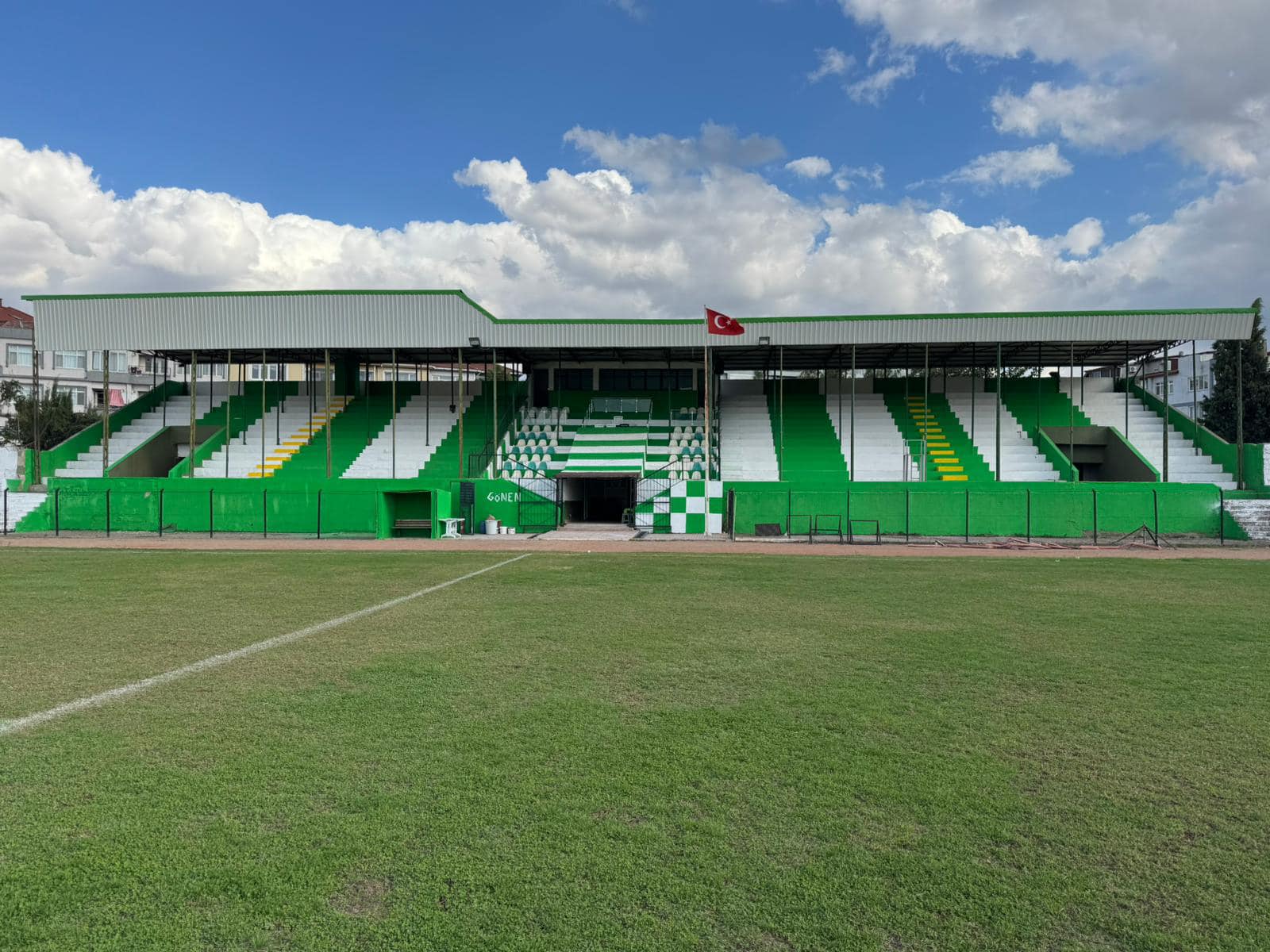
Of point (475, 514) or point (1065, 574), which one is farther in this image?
point (475, 514)

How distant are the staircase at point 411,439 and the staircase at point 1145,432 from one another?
2872cm

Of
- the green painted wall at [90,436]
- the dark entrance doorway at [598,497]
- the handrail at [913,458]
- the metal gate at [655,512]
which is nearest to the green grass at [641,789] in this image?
the metal gate at [655,512]

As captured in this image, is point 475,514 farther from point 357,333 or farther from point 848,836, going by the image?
point 848,836

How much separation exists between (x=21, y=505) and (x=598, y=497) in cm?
2130

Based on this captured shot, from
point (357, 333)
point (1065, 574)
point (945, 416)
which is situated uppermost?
point (357, 333)

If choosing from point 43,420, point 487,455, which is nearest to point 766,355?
point 487,455

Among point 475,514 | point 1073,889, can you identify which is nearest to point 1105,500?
point 475,514

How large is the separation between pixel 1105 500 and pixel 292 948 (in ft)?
94.0

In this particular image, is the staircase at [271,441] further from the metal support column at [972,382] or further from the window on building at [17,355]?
the window on building at [17,355]

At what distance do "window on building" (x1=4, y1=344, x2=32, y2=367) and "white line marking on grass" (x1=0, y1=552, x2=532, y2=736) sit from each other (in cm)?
6936

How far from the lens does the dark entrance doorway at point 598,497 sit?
34.4 meters

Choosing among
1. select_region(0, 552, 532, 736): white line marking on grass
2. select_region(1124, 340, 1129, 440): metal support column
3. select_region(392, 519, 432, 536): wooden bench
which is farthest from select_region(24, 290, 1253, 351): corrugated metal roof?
select_region(0, 552, 532, 736): white line marking on grass

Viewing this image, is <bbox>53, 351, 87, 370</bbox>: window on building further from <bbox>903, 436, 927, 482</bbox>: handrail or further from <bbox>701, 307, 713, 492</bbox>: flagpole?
<bbox>903, 436, 927, 482</bbox>: handrail

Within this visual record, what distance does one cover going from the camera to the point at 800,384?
41500mm
